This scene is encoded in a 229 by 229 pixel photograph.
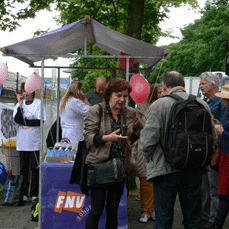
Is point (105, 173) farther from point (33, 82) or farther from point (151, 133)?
point (33, 82)

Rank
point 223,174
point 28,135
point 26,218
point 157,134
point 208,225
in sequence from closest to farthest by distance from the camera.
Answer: point 157,134 → point 223,174 → point 208,225 → point 26,218 → point 28,135

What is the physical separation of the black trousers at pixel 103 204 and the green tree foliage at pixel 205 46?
73.4 feet

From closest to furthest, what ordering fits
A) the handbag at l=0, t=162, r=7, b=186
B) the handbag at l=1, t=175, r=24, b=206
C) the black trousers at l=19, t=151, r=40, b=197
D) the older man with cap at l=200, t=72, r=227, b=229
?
the older man with cap at l=200, t=72, r=227, b=229, the handbag at l=1, t=175, r=24, b=206, the black trousers at l=19, t=151, r=40, b=197, the handbag at l=0, t=162, r=7, b=186

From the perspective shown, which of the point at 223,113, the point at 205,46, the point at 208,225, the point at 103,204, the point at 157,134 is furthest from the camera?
the point at 205,46

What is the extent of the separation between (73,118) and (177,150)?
298 cm

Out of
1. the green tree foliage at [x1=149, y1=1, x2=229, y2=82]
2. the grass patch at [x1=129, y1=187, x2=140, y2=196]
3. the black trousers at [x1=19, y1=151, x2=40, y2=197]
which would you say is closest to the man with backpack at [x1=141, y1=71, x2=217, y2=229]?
the black trousers at [x1=19, y1=151, x2=40, y2=197]

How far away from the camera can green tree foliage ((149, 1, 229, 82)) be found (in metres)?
25.3

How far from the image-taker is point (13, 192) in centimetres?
587

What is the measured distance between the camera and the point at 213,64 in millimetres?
32344

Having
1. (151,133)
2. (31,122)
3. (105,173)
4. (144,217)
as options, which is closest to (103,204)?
(105,173)

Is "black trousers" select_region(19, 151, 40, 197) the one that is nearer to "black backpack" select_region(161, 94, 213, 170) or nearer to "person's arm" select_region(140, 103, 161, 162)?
"person's arm" select_region(140, 103, 161, 162)

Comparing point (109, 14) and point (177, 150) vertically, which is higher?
point (109, 14)

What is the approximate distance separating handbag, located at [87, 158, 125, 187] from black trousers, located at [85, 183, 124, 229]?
0.39ft

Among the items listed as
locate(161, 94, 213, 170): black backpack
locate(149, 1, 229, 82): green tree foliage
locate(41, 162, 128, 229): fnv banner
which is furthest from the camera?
locate(149, 1, 229, 82): green tree foliage
